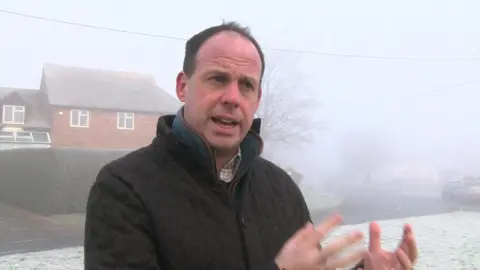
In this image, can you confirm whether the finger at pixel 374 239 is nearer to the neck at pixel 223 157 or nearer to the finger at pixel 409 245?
the finger at pixel 409 245

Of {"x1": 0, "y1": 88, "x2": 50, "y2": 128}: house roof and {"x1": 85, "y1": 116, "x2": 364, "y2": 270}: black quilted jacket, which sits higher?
{"x1": 85, "y1": 116, "x2": 364, "y2": 270}: black quilted jacket

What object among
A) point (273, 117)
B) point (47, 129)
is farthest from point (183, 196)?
point (273, 117)

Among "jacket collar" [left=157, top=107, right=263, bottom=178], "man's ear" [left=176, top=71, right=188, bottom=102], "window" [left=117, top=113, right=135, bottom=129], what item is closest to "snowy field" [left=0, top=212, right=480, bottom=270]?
"jacket collar" [left=157, top=107, right=263, bottom=178]

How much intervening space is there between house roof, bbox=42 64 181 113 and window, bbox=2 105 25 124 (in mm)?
1950

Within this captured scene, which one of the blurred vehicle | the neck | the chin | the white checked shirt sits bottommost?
the blurred vehicle

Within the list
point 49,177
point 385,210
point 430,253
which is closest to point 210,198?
point 430,253

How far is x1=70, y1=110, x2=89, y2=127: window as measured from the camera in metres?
27.0

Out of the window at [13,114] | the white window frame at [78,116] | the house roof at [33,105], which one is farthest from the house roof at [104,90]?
A: the window at [13,114]

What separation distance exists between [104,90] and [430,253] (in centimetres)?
2637

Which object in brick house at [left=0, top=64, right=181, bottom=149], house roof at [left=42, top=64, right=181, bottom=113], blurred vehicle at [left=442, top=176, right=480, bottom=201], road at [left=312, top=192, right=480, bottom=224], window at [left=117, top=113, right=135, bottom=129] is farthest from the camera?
house roof at [left=42, top=64, right=181, bottom=113]

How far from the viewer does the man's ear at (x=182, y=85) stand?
1.56 m

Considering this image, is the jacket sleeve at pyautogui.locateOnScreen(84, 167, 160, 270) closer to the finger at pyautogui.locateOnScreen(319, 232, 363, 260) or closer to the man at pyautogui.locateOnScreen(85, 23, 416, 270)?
the man at pyautogui.locateOnScreen(85, 23, 416, 270)

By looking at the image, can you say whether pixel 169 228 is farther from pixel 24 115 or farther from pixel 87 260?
pixel 24 115

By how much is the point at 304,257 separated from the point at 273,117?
3353 cm
